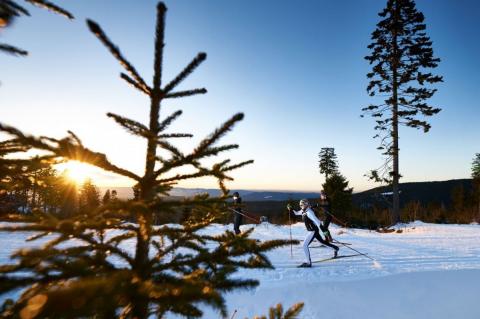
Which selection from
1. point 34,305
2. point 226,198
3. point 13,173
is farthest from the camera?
point 13,173

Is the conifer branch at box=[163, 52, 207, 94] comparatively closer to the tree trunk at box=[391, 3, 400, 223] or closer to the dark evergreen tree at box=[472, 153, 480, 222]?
the tree trunk at box=[391, 3, 400, 223]

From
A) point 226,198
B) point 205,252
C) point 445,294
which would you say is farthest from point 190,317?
point 445,294

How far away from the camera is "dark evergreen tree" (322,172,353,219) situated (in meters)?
32.4

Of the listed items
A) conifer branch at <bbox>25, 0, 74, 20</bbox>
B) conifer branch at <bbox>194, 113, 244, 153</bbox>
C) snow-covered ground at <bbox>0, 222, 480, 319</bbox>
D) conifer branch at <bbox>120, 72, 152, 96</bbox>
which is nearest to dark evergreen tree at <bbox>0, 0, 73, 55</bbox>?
conifer branch at <bbox>25, 0, 74, 20</bbox>

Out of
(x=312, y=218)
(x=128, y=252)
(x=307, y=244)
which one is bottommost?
(x=307, y=244)

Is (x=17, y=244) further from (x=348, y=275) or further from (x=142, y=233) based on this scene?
(x=142, y=233)

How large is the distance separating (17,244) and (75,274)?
44.1ft

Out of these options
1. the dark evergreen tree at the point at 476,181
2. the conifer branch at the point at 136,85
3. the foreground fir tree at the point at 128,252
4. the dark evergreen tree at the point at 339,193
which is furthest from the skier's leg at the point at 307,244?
the dark evergreen tree at the point at 476,181

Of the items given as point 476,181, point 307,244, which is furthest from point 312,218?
point 476,181

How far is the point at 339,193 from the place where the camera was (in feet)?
108

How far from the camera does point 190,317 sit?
1698mm

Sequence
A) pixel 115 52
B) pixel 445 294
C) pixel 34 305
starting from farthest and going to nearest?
pixel 445 294 < pixel 115 52 < pixel 34 305

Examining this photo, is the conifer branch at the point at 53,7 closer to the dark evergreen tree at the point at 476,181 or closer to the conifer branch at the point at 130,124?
the conifer branch at the point at 130,124

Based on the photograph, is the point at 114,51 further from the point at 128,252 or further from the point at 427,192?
the point at 427,192
